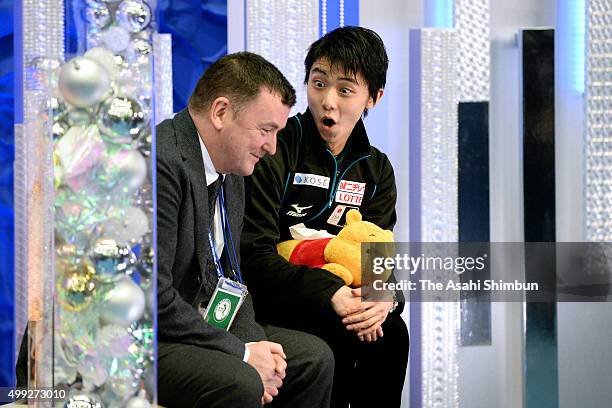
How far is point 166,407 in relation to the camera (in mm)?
2139

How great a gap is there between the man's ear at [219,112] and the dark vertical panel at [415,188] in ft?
4.08

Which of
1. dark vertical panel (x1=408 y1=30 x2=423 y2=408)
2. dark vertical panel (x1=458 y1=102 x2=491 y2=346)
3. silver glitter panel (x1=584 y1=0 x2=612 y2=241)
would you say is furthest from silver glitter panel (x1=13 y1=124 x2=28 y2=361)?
silver glitter panel (x1=584 y1=0 x2=612 y2=241)

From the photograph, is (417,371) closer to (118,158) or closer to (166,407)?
(166,407)

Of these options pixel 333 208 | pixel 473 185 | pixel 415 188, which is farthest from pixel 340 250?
pixel 473 185

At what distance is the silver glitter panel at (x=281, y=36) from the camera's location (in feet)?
11.1

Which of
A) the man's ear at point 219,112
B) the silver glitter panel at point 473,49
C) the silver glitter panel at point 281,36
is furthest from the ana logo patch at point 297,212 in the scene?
the silver glitter panel at point 473,49

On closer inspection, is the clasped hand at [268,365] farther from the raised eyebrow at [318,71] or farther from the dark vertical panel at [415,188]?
the dark vertical panel at [415,188]

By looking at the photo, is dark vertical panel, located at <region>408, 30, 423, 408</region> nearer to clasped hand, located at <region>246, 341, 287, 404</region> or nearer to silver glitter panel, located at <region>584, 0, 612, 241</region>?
silver glitter panel, located at <region>584, 0, 612, 241</region>

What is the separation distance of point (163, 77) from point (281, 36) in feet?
1.49

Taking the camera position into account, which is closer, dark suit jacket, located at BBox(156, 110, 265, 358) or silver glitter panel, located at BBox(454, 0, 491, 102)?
dark suit jacket, located at BBox(156, 110, 265, 358)

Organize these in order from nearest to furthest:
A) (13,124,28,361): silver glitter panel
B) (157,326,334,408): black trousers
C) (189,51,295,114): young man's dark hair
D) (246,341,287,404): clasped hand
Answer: (157,326,334,408): black trousers → (246,341,287,404): clasped hand → (189,51,295,114): young man's dark hair → (13,124,28,361): silver glitter panel

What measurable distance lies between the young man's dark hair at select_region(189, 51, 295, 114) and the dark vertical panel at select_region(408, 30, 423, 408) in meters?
1.13

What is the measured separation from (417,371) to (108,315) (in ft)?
6.38

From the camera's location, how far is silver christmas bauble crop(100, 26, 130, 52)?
173cm
